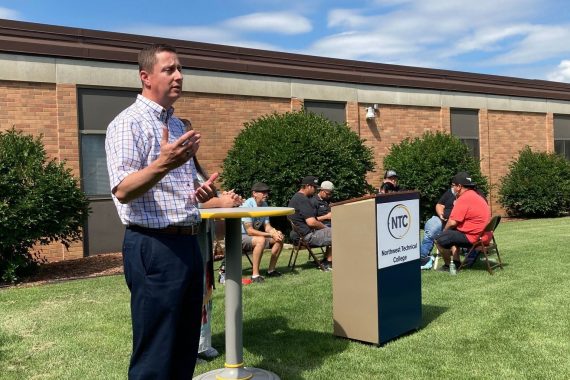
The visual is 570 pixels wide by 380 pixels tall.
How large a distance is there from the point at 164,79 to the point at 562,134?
964 inches

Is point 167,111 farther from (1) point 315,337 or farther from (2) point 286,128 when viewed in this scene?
(2) point 286,128

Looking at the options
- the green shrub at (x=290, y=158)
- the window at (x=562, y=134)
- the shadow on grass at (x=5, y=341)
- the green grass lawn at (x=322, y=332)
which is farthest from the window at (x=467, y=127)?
the shadow on grass at (x=5, y=341)

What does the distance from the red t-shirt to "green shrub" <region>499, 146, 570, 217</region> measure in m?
12.3

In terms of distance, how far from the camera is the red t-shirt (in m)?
8.40

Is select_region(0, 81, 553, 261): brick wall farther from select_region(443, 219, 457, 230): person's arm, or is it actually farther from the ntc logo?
the ntc logo

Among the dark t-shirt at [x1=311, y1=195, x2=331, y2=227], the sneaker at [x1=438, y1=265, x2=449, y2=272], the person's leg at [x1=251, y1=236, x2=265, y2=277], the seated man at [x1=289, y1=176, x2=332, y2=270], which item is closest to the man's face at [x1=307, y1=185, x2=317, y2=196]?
the seated man at [x1=289, y1=176, x2=332, y2=270]

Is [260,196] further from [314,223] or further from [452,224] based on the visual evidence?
[452,224]

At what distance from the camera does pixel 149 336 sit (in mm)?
2715

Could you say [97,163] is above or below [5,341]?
above

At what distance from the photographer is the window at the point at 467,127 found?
65.8ft

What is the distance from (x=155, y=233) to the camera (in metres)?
2.69

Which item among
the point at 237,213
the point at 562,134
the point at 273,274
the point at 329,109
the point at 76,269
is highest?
the point at 329,109

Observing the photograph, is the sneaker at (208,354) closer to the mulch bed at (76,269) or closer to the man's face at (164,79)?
the man's face at (164,79)

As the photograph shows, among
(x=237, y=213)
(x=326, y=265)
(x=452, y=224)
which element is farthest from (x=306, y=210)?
(x=237, y=213)
